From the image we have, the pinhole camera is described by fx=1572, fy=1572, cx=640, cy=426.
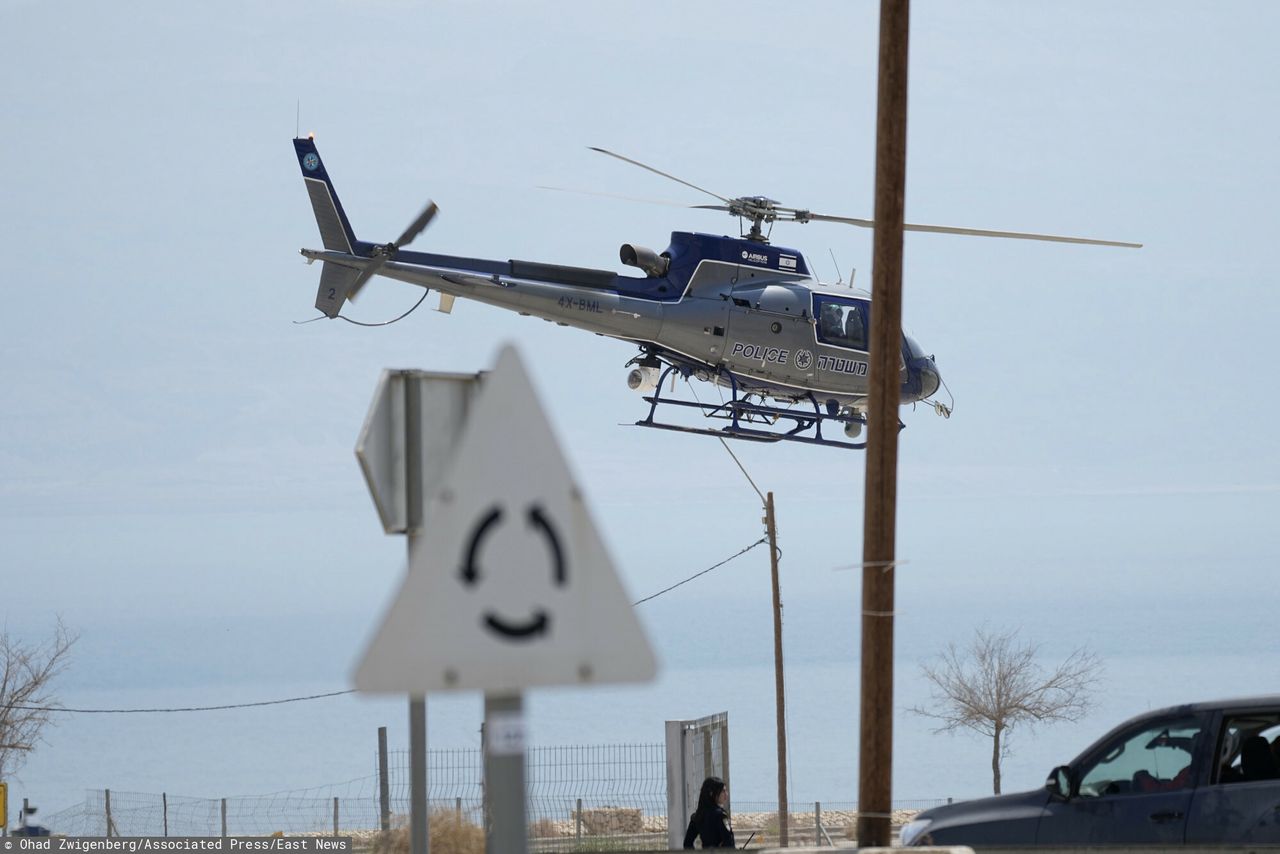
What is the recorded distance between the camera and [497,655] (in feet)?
12.6

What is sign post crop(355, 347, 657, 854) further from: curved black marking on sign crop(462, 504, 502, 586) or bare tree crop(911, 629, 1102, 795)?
bare tree crop(911, 629, 1102, 795)

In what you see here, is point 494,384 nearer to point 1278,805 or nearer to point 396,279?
point 1278,805

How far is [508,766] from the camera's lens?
382 cm

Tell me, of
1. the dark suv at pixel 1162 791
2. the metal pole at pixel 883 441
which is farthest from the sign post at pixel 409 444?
the dark suv at pixel 1162 791

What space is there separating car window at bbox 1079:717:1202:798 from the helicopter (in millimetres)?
14185

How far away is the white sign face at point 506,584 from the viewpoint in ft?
12.6

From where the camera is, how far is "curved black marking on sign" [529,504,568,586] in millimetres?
3891

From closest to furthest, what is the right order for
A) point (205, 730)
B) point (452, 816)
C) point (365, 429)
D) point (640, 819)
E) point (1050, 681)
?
1. point (365, 429)
2. point (452, 816)
3. point (640, 819)
4. point (1050, 681)
5. point (205, 730)

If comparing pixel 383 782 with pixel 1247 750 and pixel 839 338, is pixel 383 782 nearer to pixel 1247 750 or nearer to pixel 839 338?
pixel 839 338

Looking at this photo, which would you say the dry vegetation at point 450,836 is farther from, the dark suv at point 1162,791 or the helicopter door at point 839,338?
the helicopter door at point 839,338

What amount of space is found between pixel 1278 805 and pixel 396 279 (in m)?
17.6

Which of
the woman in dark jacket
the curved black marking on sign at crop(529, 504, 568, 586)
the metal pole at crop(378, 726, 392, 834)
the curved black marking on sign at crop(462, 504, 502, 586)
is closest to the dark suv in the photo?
the woman in dark jacket

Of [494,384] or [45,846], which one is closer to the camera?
[494,384]

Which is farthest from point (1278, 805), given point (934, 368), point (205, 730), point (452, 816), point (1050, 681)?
point (205, 730)
